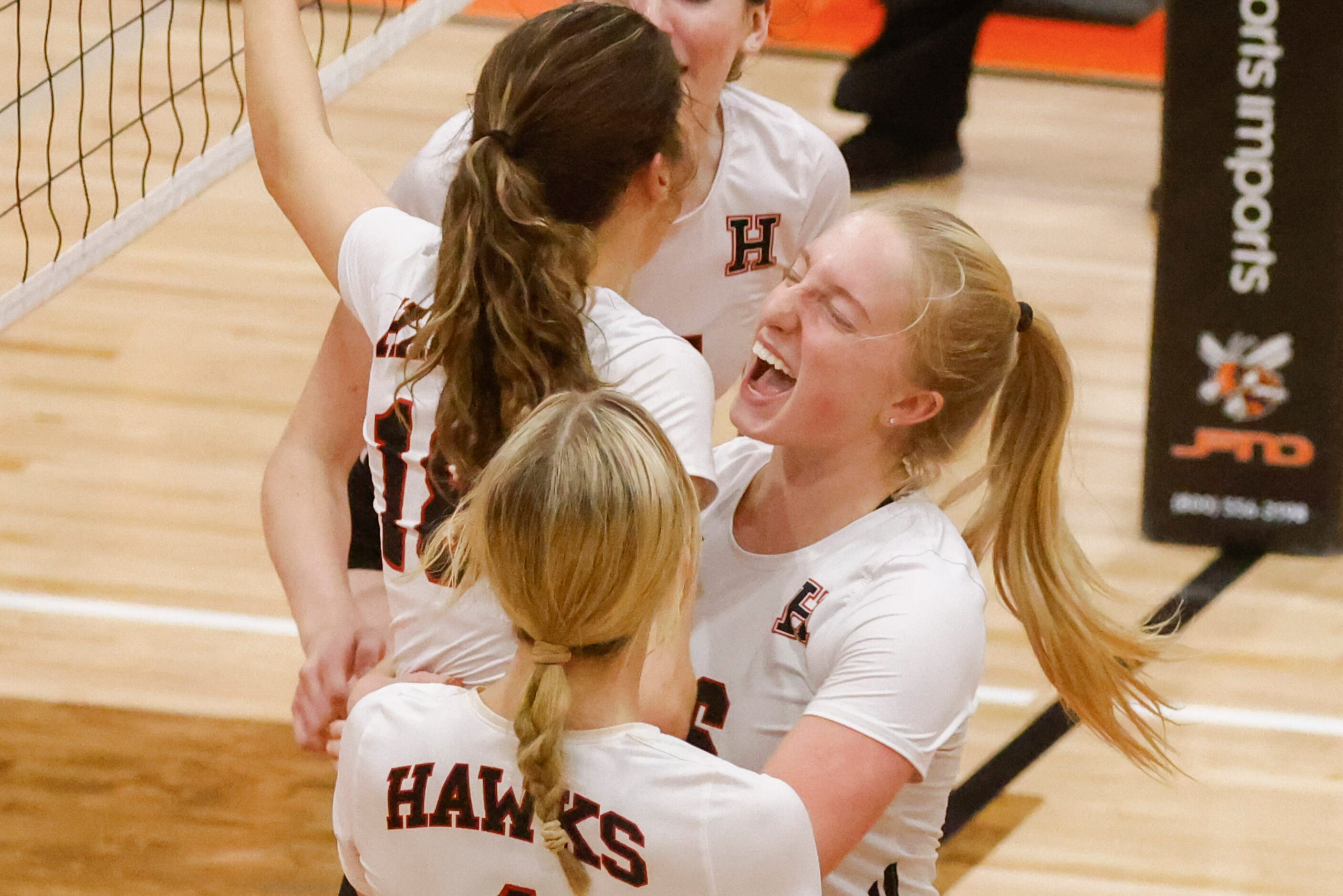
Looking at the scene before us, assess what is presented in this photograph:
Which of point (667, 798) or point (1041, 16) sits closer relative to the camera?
point (667, 798)

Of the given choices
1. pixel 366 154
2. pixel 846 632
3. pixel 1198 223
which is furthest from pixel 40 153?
pixel 846 632

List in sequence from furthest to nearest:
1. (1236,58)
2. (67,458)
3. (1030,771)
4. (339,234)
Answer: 1. (67,458)
2. (1236,58)
3. (1030,771)
4. (339,234)

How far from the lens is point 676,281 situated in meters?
2.75

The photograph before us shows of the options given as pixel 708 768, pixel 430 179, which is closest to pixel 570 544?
pixel 708 768

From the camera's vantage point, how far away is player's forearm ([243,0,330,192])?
2250 mm

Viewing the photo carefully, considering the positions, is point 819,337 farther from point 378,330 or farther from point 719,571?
point 378,330

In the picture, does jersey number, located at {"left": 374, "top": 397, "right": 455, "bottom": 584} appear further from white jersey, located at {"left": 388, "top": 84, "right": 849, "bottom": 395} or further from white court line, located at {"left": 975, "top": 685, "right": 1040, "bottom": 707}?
white court line, located at {"left": 975, "top": 685, "right": 1040, "bottom": 707}

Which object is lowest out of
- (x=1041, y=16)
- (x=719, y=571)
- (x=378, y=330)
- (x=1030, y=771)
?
(x=1030, y=771)

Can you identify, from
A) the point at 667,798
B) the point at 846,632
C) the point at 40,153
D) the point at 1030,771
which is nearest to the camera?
the point at 667,798

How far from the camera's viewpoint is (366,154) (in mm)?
6422

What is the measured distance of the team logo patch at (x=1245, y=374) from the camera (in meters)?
4.31

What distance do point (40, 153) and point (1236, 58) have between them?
4245mm

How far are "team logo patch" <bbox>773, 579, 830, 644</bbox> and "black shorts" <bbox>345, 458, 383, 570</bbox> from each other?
0.99 meters

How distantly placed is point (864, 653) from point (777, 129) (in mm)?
1231
